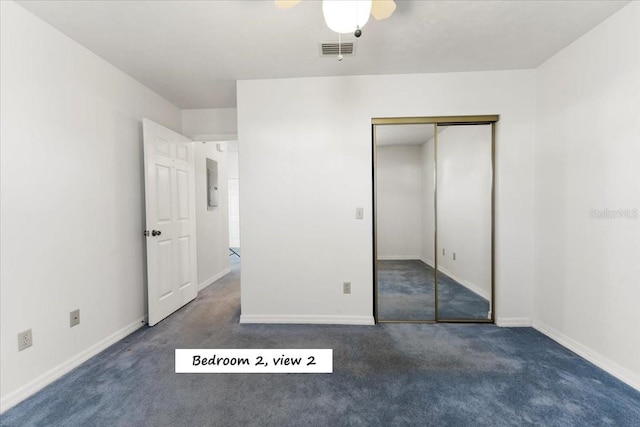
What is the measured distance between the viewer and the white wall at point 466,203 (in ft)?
8.81

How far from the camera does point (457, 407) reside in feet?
5.14

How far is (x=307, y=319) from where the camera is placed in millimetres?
2723

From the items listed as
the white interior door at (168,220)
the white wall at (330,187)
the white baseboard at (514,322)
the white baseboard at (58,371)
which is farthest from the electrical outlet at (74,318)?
the white baseboard at (514,322)

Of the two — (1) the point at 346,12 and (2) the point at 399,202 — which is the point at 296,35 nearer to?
(1) the point at 346,12

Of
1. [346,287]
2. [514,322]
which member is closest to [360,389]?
[346,287]

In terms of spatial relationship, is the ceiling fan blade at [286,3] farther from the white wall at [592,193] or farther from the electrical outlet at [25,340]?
the electrical outlet at [25,340]

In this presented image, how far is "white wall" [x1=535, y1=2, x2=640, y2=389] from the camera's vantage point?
5.70 ft

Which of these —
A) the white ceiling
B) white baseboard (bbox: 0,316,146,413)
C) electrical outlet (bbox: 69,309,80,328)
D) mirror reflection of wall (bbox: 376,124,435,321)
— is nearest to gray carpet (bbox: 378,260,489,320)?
mirror reflection of wall (bbox: 376,124,435,321)

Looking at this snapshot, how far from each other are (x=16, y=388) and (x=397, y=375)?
235cm

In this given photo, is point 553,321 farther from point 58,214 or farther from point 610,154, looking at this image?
point 58,214

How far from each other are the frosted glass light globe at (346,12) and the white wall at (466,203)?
1.86 meters

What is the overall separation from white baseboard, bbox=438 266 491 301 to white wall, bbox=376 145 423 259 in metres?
0.31

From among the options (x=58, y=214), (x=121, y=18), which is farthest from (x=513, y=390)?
(x=121, y=18)

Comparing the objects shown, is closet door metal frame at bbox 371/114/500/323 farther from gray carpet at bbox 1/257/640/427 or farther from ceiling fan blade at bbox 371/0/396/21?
ceiling fan blade at bbox 371/0/396/21
